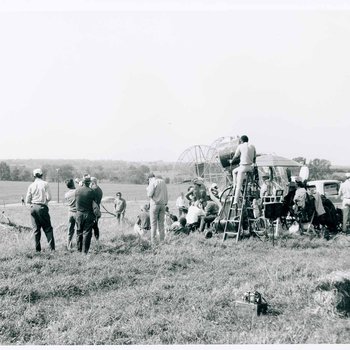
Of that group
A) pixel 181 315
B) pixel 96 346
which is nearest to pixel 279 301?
pixel 181 315

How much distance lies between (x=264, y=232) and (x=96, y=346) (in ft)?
29.0

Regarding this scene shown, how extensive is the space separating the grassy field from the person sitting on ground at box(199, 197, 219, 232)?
8.39ft

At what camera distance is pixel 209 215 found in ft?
47.6

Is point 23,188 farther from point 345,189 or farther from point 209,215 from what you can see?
point 345,189

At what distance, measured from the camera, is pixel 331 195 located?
23.8 m

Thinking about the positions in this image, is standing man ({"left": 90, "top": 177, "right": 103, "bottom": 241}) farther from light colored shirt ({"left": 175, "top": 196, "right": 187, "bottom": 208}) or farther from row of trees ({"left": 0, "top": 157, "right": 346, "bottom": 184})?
light colored shirt ({"left": 175, "top": 196, "right": 187, "bottom": 208})

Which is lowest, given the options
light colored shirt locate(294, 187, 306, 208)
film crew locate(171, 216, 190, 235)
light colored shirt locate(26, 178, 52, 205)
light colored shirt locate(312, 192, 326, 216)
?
film crew locate(171, 216, 190, 235)

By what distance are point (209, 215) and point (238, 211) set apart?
40.5 inches

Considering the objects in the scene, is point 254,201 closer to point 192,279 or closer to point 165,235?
point 165,235

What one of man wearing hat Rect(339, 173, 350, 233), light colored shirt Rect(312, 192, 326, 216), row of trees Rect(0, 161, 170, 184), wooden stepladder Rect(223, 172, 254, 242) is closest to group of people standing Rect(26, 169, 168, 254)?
row of trees Rect(0, 161, 170, 184)

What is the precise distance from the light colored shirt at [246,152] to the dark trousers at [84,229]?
4418mm

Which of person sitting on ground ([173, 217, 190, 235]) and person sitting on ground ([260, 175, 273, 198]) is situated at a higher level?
person sitting on ground ([260, 175, 273, 198])

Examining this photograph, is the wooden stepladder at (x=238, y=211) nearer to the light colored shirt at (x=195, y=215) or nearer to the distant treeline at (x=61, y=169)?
the light colored shirt at (x=195, y=215)

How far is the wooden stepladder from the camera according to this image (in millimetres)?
12883
